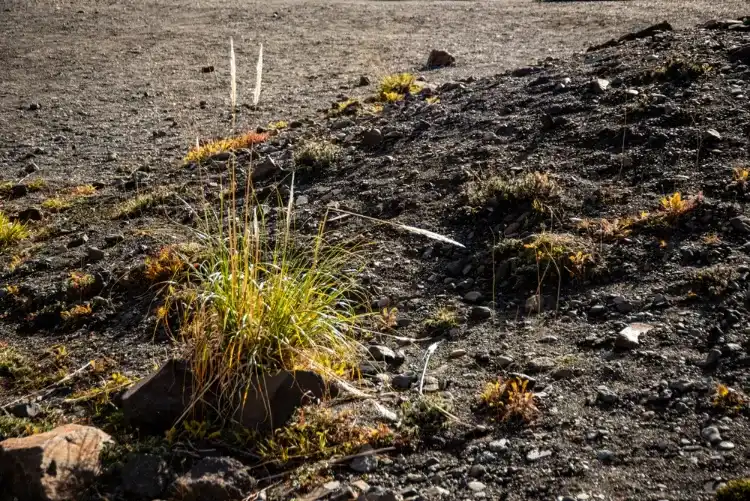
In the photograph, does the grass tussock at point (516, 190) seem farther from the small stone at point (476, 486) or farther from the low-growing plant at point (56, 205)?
the low-growing plant at point (56, 205)

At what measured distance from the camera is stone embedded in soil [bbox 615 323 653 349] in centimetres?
413

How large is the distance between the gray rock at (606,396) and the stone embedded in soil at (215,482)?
1697 millimetres

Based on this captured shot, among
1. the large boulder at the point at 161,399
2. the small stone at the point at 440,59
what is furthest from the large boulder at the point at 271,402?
the small stone at the point at 440,59

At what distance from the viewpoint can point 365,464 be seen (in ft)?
11.5

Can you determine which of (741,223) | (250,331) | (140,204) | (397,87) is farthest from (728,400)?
(397,87)

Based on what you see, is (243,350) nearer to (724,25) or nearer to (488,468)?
(488,468)

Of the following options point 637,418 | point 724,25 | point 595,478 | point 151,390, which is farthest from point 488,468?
point 724,25

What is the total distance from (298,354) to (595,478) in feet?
4.98

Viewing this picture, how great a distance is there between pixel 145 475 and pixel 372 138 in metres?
4.89

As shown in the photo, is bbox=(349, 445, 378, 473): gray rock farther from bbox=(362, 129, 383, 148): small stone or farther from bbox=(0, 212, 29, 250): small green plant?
bbox=(0, 212, 29, 250): small green plant

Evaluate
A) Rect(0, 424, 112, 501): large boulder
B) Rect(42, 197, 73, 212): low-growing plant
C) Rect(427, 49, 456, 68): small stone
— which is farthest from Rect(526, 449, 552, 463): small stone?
Rect(427, 49, 456, 68): small stone

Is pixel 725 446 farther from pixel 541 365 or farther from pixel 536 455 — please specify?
pixel 541 365

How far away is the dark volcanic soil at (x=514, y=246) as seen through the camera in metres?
3.49

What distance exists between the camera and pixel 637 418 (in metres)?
3.60
